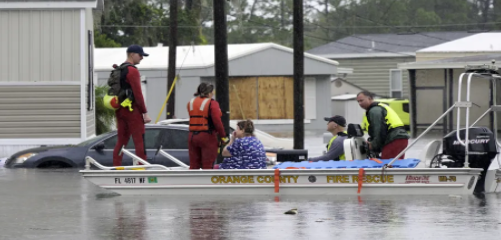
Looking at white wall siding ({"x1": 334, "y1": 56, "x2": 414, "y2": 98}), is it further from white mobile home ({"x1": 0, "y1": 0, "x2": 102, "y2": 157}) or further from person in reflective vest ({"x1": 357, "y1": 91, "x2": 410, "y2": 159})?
person in reflective vest ({"x1": 357, "y1": 91, "x2": 410, "y2": 159})

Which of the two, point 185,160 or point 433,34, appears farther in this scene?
point 433,34

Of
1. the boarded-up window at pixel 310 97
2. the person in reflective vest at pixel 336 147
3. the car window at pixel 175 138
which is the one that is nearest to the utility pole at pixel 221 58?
the car window at pixel 175 138

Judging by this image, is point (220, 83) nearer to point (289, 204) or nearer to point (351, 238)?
point (289, 204)

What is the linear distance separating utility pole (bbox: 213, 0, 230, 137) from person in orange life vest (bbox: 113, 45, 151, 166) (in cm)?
480

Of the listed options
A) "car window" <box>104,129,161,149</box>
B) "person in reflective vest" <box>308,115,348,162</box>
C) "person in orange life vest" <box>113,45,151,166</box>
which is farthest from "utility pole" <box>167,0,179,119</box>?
"person in orange life vest" <box>113,45,151,166</box>

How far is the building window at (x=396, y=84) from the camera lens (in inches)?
1944

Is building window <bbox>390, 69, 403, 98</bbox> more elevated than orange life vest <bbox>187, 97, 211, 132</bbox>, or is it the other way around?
building window <bbox>390, 69, 403, 98</bbox>

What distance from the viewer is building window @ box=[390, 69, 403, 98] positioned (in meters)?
49.4

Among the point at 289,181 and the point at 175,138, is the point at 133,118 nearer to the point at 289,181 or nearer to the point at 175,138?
the point at 289,181

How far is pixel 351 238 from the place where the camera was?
7863 millimetres

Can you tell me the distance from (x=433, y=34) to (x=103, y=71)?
2232cm

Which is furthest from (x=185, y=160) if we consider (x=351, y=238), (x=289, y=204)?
(x=351, y=238)

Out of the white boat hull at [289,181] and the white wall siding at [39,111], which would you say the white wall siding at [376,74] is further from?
the white boat hull at [289,181]

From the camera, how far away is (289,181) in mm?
10711
